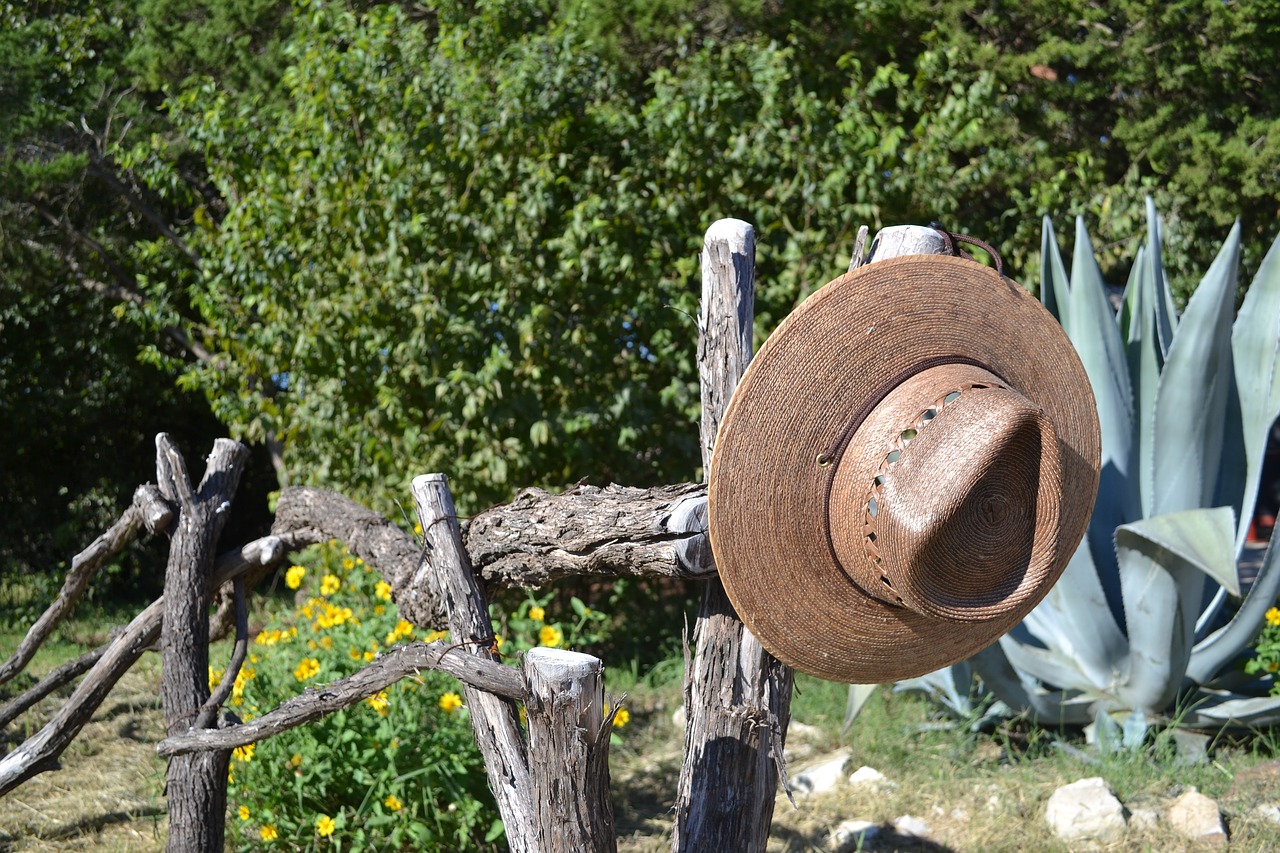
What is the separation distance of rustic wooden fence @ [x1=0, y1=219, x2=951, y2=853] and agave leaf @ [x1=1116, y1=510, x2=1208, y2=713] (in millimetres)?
1847

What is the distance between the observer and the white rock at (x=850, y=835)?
11.6 ft

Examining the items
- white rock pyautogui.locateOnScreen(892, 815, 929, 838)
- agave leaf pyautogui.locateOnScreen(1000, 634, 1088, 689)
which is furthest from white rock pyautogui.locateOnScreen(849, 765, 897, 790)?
Answer: agave leaf pyautogui.locateOnScreen(1000, 634, 1088, 689)

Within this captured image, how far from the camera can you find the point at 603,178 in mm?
5621

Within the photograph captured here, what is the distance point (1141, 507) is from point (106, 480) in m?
7.76

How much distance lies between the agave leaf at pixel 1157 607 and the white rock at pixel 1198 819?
0.45 m

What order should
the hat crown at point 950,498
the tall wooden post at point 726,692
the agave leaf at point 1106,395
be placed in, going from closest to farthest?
1. the hat crown at point 950,498
2. the tall wooden post at point 726,692
3. the agave leaf at point 1106,395

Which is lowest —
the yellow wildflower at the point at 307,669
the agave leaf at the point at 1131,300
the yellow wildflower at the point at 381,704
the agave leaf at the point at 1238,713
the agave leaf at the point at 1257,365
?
the agave leaf at the point at 1238,713

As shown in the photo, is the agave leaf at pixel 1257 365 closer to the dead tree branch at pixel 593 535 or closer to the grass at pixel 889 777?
the grass at pixel 889 777

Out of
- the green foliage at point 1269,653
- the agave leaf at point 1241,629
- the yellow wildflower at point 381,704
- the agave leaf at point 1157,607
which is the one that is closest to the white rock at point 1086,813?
the agave leaf at point 1157,607

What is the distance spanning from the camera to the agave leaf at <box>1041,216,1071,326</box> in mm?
3975

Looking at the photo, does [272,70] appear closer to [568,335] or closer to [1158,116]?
[568,335]

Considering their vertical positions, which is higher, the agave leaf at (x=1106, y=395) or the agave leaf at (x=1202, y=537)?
the agave leaf at (x=1106, y=395)

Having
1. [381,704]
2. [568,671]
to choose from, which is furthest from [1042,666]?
[568,671]

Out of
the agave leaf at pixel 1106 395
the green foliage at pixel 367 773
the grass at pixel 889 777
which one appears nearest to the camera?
the green foliage at pixel 367 773
